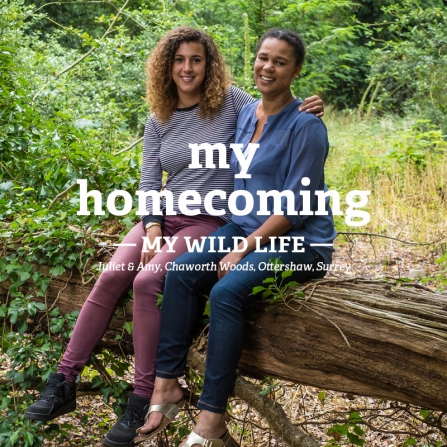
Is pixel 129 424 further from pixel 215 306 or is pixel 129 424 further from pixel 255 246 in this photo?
pixel 255 246

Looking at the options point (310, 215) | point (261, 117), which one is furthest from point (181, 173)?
point (310, 215)

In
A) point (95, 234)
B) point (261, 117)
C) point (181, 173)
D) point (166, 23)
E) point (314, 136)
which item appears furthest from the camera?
point (166, 23)

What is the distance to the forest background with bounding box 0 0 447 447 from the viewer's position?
3.30 m

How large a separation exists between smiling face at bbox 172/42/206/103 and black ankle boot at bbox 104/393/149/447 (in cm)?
140

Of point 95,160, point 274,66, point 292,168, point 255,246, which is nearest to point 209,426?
point 255,246

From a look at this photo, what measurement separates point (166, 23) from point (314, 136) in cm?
340

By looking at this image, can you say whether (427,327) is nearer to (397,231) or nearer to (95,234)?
(95,234)

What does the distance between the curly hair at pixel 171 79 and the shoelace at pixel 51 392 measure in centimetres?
130

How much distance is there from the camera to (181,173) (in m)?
3.15

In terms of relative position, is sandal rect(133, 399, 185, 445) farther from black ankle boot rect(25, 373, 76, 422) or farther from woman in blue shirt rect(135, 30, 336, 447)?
black ankle boot rect(25, 373, 76, 422)

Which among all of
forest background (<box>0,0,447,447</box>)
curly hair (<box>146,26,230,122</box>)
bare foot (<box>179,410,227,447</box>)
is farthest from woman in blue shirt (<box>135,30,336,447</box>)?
forest background (<box>0,0,447,447</box>)

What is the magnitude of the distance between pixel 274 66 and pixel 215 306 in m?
1.03

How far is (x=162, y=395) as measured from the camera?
8.96 ft

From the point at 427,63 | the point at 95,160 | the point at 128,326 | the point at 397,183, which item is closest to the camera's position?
the point at 128,326
